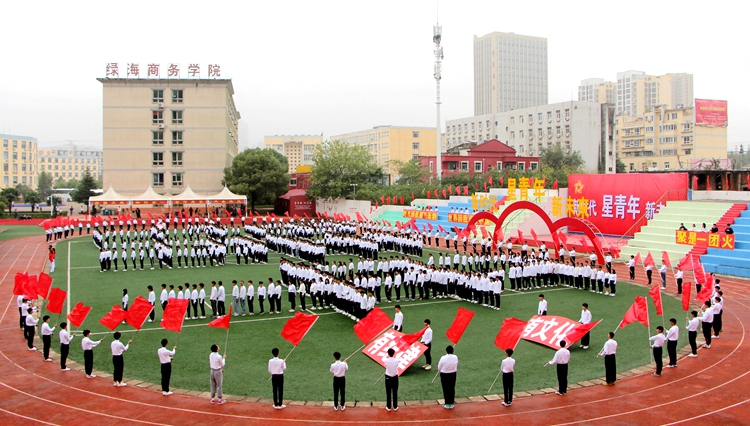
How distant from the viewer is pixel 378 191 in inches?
1731

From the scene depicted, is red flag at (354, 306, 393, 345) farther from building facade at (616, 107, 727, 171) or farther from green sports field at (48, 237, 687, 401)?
building facade at (616, 107, 727, 171)

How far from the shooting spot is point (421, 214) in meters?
36.1

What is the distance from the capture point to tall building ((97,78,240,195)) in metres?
43.7

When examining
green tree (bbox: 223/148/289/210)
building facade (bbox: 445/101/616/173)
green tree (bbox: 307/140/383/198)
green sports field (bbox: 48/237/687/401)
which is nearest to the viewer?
green sports field (bbox: 48/237/687/401)

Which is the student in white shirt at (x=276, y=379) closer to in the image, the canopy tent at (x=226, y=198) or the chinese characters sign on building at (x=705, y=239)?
the chinese characters sign on building at (x=705, y=239)

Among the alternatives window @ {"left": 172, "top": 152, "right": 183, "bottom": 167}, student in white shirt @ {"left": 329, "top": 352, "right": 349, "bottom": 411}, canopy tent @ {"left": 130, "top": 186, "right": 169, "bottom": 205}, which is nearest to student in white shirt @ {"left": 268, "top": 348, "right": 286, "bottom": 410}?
student in white shirt @ {"left": 329, "top": 352, "right": 349, "bottom": 411}

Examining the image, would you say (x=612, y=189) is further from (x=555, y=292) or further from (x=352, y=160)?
(x=352, y=160)

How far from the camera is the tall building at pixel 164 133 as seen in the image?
43.7m

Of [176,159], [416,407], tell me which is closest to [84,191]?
[176,159]

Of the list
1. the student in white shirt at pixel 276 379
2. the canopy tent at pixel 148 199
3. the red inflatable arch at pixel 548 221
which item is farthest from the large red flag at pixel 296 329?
the canopy tent at pixel 148 199

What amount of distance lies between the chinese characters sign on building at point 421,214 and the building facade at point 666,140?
1441 inches

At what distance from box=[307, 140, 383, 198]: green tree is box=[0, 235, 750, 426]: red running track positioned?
112ft

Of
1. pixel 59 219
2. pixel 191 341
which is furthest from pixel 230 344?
pixel 59 219

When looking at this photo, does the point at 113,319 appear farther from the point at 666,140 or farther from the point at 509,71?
the point at 509,71
